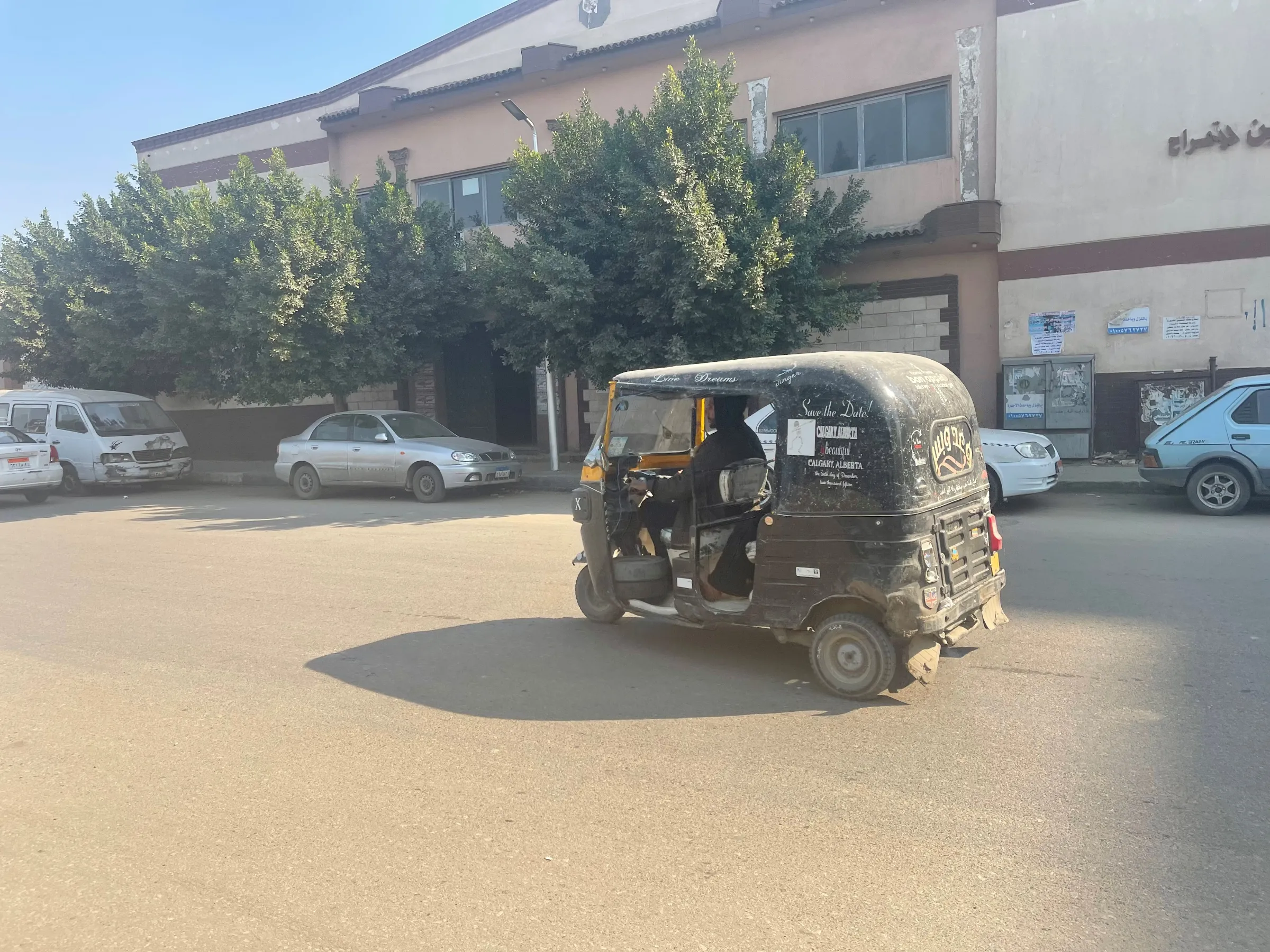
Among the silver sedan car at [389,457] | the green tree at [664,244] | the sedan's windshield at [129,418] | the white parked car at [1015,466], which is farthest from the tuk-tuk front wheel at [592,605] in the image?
the sedan's windshield at [129,418]

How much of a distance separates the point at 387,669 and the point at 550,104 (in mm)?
16563

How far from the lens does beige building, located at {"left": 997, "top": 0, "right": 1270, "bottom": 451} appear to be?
13.7m

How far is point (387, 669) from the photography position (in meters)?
5.56

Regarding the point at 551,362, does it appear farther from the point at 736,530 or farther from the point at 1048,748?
the point at 1048,748

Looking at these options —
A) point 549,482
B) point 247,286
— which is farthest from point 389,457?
point 247,286

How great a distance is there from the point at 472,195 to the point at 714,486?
17044 mm

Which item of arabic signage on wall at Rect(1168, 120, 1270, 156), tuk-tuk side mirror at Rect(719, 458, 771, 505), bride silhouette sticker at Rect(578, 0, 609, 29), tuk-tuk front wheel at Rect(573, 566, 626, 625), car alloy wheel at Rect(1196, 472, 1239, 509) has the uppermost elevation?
bride silhouette sticker at Rect(578, 0, 609, 29)

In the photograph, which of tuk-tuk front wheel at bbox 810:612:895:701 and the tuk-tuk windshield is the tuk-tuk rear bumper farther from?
the tuk-tuk windshield

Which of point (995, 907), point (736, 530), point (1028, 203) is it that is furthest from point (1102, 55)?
point (995, 907)

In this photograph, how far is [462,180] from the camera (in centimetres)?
2075

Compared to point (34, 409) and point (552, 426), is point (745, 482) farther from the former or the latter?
point (34, 409)

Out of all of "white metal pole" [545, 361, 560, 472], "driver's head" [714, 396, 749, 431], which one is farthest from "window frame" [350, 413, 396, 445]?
"driver's head" [714, 396, 749, 431]

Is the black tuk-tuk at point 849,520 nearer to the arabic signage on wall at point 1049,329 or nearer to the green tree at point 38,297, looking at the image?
the arabic signage on wall at point 1049,329

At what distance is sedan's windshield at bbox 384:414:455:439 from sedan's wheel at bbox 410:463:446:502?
756mm
